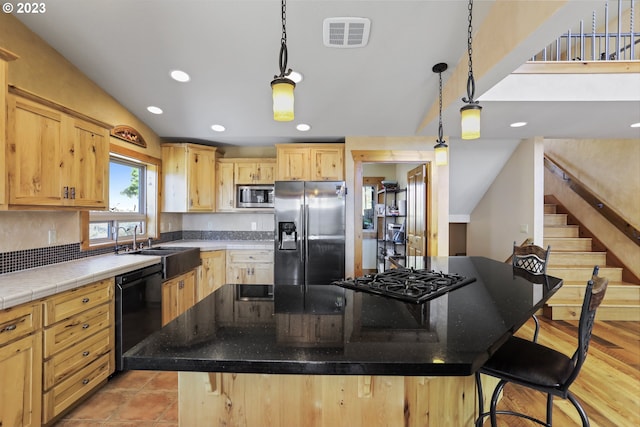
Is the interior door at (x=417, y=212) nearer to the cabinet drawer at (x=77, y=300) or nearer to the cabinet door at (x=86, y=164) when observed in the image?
the cabinet drawer at (x=77, y=300)

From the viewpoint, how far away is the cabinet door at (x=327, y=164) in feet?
12.9

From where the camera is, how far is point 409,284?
1637 millimetres

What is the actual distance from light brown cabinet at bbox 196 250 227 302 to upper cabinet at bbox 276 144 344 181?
1.32 metres

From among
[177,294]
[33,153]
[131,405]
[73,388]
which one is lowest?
[131,405]

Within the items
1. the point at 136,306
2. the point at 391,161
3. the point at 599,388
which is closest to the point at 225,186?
the point at 136,306

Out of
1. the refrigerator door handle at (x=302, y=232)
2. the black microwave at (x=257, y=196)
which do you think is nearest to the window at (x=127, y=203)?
the black microwave at (x=257, y=196)

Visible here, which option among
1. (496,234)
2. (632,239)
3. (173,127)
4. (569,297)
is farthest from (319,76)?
(632,239)

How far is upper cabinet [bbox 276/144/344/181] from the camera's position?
3.94 m

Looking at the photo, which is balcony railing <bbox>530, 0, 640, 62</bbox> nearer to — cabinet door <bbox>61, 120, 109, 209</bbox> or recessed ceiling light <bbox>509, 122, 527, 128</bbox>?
recessed ceiling light <bbox>509, 122, 527, 128</bbox>

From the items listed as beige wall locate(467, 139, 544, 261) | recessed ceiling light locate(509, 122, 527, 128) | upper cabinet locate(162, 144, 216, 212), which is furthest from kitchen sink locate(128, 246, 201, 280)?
beige wall locate(467, 139, 544, 261)

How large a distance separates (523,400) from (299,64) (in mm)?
3206

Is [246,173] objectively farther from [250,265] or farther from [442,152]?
[442,152]

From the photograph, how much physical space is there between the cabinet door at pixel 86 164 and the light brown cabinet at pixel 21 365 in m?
0.94

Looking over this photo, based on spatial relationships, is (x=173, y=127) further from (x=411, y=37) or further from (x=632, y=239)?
(x=632, y=239)
